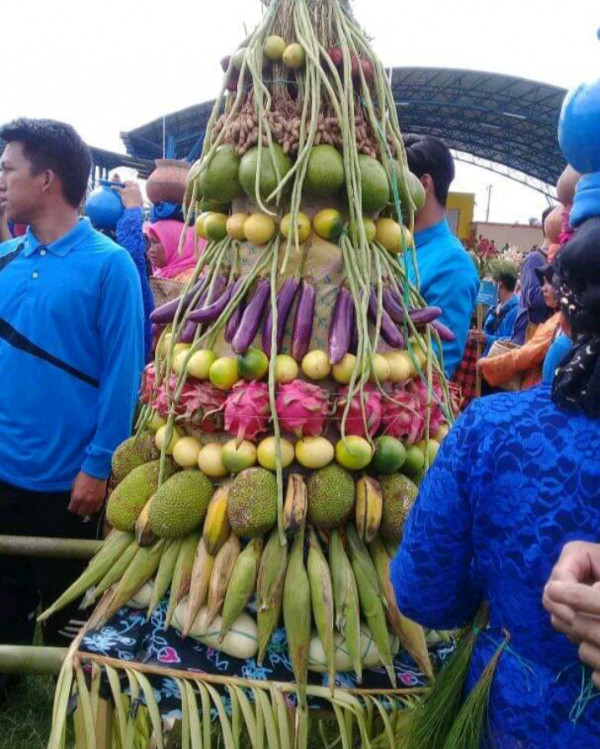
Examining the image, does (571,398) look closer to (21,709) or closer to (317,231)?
(317,231)

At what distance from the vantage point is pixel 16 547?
5.97 ft

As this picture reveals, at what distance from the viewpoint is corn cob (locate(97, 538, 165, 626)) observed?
4.98ft

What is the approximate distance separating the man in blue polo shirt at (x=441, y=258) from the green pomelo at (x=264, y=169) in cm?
84

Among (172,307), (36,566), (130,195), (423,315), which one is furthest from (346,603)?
(130,195)

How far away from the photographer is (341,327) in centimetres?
153

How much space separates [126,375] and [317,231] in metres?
1.00

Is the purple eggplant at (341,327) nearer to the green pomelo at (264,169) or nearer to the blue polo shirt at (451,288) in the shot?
the green pomelo at (264,169)

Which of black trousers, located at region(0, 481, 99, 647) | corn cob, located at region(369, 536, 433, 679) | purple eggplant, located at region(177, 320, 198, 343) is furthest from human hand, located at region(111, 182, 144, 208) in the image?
corn cob, located at region(369, 536, 433, 679)

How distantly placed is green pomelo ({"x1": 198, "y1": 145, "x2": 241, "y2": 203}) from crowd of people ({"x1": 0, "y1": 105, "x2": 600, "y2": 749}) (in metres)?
0.16

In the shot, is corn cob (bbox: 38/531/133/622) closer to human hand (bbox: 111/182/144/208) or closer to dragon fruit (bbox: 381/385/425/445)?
dragon fruit (bbox: 381/385/425/445)

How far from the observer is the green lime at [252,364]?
1.51m

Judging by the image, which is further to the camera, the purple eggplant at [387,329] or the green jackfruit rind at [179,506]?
the purple eggplant at [387,329]

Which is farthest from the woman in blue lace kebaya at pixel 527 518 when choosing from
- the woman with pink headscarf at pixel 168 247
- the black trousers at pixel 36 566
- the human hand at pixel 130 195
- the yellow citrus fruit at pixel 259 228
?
the human hand at pixel 130 195

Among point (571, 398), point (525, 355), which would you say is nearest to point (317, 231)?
point (571, 398)
